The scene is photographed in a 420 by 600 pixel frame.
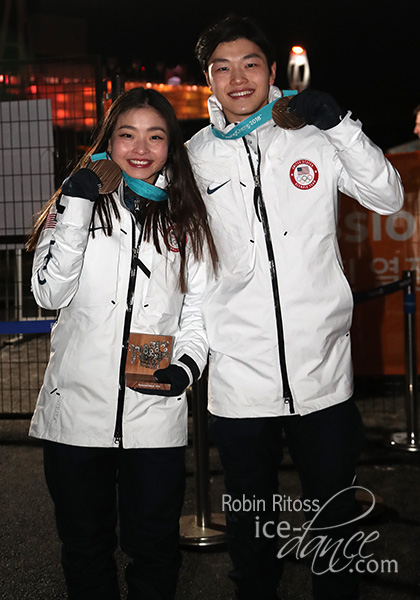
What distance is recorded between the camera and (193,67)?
15.6 m

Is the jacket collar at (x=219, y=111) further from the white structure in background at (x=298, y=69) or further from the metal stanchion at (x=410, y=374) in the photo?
the white structure in background at (x=298, y=69)

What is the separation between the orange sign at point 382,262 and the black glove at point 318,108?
3.74m

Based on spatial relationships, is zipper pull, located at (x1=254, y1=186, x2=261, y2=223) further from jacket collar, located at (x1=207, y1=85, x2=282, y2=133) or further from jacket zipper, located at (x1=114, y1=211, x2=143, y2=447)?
jacket zipper, located at (x1=114, y1=211, x2=143, y2=447)

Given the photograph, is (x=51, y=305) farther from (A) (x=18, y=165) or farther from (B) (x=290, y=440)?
(A) (x=18, y=165)

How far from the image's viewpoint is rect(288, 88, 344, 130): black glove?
7.59 ft

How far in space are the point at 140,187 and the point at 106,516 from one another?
45.7 inches

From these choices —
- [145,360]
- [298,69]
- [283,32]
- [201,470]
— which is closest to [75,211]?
[145,360]

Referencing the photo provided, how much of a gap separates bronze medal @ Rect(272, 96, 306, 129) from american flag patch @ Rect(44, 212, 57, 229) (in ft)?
2.83

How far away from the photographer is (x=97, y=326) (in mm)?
2312

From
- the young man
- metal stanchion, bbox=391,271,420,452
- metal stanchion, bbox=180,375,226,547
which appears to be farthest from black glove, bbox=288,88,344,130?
metal stanchion, bbox=391,271,420,452

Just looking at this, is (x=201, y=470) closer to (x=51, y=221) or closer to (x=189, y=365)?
(x=189, y=365)

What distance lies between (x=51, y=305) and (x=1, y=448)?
3125mm

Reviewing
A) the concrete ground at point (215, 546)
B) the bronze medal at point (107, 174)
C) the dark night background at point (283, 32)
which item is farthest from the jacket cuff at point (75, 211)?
the dark night background at point (283, 32)

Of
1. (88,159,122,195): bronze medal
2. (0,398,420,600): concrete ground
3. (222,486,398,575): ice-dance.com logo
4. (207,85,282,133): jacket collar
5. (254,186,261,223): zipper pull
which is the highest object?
(207,85,282,133): jacket collar
